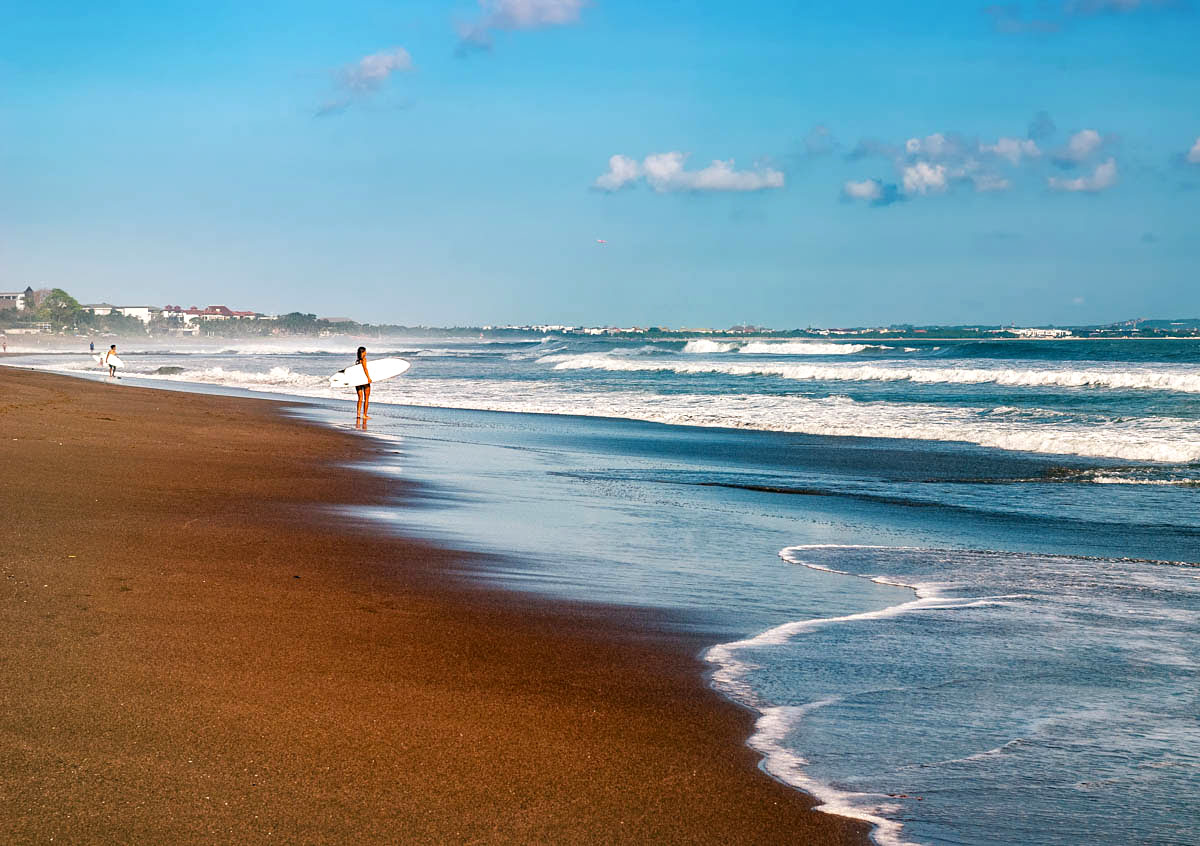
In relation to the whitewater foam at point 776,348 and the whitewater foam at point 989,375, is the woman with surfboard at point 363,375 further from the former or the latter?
the whitewater foam at point 776,348

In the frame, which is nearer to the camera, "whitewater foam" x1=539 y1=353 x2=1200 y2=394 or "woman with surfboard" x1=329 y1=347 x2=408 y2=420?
"woman with surfboard" x1=329 y1=347 x2=408 y2=420

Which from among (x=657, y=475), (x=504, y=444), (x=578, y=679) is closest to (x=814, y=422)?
(x=504, y=444)

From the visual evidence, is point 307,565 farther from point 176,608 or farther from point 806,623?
point 806,623

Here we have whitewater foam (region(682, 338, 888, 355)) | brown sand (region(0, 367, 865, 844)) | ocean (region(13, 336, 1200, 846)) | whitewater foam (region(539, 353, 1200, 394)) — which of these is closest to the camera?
brown sand (region(0, 367, 865, 844))

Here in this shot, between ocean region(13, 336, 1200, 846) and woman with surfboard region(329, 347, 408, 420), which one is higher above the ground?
woman with surfboard region(329, 347, 408, 420)

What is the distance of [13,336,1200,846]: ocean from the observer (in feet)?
12.4

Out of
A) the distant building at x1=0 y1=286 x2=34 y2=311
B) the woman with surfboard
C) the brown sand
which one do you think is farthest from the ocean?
the distant building at x1=0 y1=286 x2=34 y2=311

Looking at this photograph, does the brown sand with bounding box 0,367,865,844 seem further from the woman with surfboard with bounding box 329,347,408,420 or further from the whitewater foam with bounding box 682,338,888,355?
the whitewater foam with bounding box 682,338,888,355

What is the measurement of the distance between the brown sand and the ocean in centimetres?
45

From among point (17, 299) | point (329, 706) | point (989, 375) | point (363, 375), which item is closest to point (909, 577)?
point (329, 706)

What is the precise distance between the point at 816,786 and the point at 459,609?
9.50ft

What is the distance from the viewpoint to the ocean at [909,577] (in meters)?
3.79

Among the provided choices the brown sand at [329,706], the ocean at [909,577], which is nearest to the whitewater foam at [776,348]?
the ocean at [909,577]

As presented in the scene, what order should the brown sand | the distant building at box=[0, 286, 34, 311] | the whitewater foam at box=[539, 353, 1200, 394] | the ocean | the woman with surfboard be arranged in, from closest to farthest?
the brown sand
the ocean
the woman with surfboard
the whitewater foam at box=[539, 353, 1200, 394]
the distant building at box=[0, 286, 34, 311]
